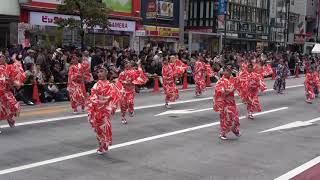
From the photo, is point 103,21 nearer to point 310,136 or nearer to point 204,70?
point 204,70

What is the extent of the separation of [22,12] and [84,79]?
51.0 ft

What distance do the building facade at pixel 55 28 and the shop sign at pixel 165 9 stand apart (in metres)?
6.17

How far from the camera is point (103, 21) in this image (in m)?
28.6

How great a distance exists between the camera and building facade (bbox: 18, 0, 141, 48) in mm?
30703

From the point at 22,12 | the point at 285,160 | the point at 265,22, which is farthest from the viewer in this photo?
the point at 265,22

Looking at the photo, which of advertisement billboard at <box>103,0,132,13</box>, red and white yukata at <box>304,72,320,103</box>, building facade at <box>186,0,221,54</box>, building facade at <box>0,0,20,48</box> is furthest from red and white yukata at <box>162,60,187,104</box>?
building facade at <box>186,0,221,54</box>

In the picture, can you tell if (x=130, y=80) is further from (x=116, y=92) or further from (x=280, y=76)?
(x=280, y=76)

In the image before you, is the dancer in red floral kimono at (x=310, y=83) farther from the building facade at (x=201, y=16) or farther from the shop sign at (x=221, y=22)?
the shop sign at (x=221, y=22)

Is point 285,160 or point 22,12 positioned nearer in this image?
point 285,160

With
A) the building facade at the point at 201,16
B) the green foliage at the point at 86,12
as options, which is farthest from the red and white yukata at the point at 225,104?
the building facade at the point at 201,16

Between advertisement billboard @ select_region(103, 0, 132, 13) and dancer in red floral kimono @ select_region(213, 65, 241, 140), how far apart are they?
24766 millimetres

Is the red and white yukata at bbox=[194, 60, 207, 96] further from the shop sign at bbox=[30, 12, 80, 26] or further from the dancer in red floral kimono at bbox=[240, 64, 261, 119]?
the shop sign at bbox=[30, 12, 80, 26]

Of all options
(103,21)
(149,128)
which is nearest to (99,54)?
(103,21)

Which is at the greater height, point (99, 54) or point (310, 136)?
point (99, 54)
